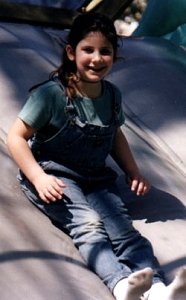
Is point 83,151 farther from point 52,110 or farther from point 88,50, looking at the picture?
point 88,50

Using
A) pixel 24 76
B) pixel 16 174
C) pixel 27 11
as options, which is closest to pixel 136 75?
pixel 24 76

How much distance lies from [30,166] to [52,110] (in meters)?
0.17

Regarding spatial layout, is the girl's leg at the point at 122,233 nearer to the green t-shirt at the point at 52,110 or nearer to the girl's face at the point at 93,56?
the green t-shirt at the point at 52,110

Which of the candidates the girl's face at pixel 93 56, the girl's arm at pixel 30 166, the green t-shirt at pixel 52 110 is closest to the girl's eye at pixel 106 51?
the girl's face at pixel 93 56

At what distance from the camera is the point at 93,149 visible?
2145 mm

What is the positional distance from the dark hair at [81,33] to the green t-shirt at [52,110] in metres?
0.04

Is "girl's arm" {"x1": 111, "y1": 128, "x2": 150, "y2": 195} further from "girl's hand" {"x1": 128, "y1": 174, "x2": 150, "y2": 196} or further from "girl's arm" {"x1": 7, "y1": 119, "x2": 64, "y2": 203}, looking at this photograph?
"girl's arm" {"x1": 7, "y1": 119, "x2": 64, "y2": 203}

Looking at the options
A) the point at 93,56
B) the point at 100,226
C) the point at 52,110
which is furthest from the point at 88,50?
the point at 100,226

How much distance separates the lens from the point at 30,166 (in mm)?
2051

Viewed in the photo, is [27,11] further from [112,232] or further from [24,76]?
[112,232]

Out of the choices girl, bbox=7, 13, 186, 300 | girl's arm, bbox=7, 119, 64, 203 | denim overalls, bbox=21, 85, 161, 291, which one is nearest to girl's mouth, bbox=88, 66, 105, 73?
girl, bbox=7, 13, 186, 300

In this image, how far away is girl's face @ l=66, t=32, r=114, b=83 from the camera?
7.00 feet

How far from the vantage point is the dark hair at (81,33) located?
6.99ft

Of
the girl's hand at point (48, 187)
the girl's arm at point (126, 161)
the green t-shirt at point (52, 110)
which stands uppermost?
the green t-shirt at point (52, 110)
